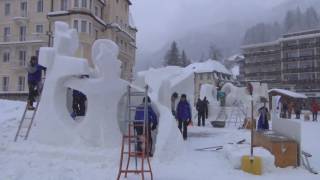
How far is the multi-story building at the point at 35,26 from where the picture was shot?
45.7 metres

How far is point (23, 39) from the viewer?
49.1 m

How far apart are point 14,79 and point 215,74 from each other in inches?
1907

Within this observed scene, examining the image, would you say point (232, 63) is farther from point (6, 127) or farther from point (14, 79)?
point (6, 127)

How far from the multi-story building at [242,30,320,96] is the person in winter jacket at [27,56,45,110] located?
79366 millimetres

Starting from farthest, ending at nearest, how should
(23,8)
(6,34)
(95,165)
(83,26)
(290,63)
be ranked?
(290,63) → (6,34) → (23,8) → (83,26) → (95,165)

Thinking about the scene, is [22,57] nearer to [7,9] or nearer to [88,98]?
[7,9]

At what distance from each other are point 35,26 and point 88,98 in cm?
3738

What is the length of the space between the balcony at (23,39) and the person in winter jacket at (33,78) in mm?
32289

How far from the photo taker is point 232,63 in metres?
144

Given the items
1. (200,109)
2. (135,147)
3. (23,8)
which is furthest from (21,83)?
(135,147)

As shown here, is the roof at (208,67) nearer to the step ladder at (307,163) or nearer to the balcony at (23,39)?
the balcony at (23,39)

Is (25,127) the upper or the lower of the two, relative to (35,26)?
lower

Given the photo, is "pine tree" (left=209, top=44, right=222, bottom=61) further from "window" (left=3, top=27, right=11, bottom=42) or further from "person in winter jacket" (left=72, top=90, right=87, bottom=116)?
"person in winter jacket" (left=72, top=90, right=87, bottom=116)

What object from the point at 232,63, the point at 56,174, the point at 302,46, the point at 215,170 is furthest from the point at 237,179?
the point at 232,63
